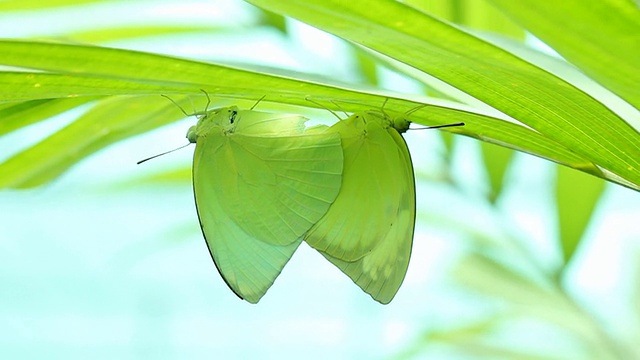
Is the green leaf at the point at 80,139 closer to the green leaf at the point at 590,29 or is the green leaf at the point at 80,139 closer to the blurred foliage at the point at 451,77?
the blurred foliage at the point at 451,77

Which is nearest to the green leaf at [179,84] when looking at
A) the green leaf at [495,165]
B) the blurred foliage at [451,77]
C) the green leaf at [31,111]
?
the blurred foliage at [451,77]

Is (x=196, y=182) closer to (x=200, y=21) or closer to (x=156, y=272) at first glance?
(x=200, y=21)

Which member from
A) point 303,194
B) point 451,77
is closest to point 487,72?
point 451,77

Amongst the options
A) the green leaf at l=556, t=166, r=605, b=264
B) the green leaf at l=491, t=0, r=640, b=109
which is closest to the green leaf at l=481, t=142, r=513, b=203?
the green leaf at l=556, t=166, r=605, b=264

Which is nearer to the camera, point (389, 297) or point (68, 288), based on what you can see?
point (389, 297)

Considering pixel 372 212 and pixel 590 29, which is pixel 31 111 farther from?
pixel 590 29

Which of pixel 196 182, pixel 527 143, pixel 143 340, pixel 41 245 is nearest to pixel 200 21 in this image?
pixel 196 182

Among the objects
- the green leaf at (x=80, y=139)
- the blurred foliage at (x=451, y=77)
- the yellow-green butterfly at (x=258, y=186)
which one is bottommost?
the green leaf at (x=80, y=139)
